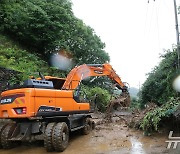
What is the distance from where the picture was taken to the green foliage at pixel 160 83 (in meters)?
17.7

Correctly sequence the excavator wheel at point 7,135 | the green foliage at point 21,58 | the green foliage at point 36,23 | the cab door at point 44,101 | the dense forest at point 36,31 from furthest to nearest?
the green foliage at point 36,23 → the dense forest at point 36,31 → the green foliage at point 21,58 → the excavator wheel at point 7,135 → the cab door at point 44,101

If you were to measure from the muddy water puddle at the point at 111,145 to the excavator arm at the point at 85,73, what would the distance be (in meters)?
2.02

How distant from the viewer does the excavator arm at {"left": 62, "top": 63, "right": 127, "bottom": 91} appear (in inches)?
395

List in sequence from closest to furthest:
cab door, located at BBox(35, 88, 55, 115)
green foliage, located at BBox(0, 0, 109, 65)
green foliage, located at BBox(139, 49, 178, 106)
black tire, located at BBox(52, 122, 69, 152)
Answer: black tire, located at BBox(52, 122, 69, 152) → cab door, located at BBox(35, 88, 55, 115) → green foliage, located at BBox(139, 49, 178, 106) → green foliage, located at BBox(0, 0, 109, 65)

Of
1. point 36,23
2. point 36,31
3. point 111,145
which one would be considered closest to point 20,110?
point 111,145

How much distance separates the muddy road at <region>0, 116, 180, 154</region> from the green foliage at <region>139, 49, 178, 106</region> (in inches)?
333

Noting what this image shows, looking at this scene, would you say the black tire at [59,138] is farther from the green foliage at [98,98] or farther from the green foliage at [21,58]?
the green foliage at [98,98]

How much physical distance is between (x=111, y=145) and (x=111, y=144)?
0.49 ft

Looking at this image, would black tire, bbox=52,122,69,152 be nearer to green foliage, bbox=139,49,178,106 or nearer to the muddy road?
the muddy road

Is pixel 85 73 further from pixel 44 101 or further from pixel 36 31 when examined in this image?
pixel 36 31

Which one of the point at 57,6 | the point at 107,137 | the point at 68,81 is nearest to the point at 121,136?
the point at 107,137

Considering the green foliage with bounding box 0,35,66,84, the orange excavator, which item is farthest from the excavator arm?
the green foliage with bounding box 0,35,66,84

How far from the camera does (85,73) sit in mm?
10688

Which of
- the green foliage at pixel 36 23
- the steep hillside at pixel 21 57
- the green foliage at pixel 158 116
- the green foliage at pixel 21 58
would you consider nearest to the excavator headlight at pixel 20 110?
the green foliage at pixel 158 116
